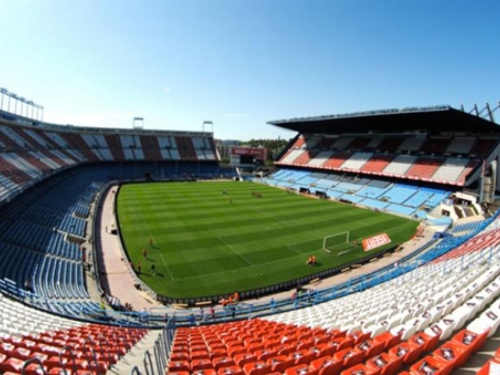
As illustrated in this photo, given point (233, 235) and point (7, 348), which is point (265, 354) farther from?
point (233, 235)

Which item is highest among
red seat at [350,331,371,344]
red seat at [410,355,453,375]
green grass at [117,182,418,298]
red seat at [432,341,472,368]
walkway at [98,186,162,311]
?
red seat at [432,341,472,368]

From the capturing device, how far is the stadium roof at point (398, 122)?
44156mm

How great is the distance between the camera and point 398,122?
182ft

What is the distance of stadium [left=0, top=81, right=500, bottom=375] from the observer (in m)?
8.00

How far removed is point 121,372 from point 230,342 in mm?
3913

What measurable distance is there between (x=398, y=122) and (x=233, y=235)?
3964 cm

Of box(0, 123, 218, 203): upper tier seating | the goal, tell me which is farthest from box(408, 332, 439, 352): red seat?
box(0, 123, 218, 203): upper tier seating

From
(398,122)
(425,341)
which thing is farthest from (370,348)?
(398,122)

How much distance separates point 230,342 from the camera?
34.0ft

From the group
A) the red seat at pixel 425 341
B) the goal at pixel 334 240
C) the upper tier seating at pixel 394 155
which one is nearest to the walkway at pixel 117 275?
the red seat at pixel 425 341

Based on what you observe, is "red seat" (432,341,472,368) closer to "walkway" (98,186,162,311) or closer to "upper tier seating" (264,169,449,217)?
"walkway" (98,186,162,311)

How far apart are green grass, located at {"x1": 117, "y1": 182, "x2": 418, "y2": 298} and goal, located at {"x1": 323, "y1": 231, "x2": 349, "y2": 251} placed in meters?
0.27

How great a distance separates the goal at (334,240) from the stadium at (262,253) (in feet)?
0.71

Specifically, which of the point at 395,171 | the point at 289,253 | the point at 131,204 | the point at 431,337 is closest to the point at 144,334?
the point at 431,337
